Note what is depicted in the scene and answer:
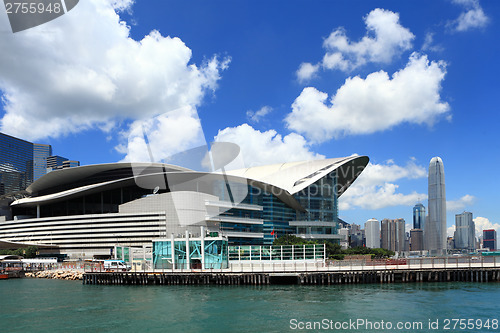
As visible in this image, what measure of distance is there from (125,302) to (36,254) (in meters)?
70.1

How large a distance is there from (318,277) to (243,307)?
16.1m

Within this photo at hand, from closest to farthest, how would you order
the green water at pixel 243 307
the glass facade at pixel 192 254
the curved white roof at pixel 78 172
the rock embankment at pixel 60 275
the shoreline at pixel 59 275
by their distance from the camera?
the green water at pixel 243 307, the glass facade at pixel 192 254, the shoreline at pixel 59 275, the rock embankment at pixel 60 275, the curved white roof at pixel 78 172

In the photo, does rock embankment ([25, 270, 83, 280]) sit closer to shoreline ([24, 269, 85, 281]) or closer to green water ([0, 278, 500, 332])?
shoreline ([24, 269, 85, 281])

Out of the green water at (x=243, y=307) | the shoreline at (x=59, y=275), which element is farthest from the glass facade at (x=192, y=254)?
the shoreline at (x=59, y=275)

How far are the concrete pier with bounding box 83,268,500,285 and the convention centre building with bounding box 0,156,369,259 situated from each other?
38.7 m

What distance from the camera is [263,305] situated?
35594mm

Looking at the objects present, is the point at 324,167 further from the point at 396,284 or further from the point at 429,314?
the point at 429,314

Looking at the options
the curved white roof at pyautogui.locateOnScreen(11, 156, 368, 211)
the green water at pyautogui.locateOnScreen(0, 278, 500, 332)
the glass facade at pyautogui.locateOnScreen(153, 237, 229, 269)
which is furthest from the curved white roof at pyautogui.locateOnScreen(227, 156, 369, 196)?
the green water at pyautogui.locateOnScreen(0, 278, 500, 332)

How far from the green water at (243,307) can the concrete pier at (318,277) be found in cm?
231

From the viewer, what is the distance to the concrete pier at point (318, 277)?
49125mm

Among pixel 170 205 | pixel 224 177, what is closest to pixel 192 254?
pixel 170 205

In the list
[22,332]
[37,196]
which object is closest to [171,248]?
[22,332]

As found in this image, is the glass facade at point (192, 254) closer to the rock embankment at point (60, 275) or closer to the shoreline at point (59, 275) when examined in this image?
the shoreline at point (59, 275)

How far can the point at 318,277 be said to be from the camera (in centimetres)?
4900
